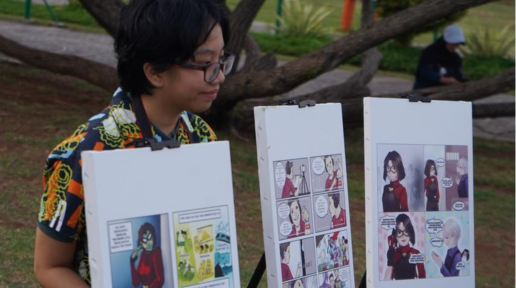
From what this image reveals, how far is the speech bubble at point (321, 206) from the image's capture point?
302 cm

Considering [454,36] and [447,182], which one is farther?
[454,36]

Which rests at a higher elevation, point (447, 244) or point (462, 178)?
point (462, 178)

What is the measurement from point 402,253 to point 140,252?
138 centimetres

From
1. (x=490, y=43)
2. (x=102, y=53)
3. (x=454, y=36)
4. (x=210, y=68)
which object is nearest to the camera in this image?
(x=210, y=68)

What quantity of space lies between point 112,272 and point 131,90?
49 cm

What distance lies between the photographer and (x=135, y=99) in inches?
86.1

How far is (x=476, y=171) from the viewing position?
905cm

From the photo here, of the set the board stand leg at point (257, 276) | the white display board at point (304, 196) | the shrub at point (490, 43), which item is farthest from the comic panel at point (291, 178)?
the shrub at point (490, 43)

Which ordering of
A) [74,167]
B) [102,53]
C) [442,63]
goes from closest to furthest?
1. [74,167]
2. [442,63]
3. [102,53]

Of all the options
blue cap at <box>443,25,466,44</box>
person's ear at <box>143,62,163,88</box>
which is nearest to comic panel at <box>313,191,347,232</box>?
person's ear at <box>143,62,163,88</box>

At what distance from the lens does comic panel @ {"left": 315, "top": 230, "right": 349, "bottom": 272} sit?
3.03 metres

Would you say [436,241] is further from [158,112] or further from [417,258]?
[158,112]

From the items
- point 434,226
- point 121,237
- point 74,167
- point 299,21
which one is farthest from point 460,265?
point 299,21

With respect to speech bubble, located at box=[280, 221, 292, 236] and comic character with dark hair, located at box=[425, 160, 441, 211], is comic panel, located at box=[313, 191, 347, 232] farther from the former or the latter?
comic character with dark hair, located at box=[425, 160, 441, 211]
